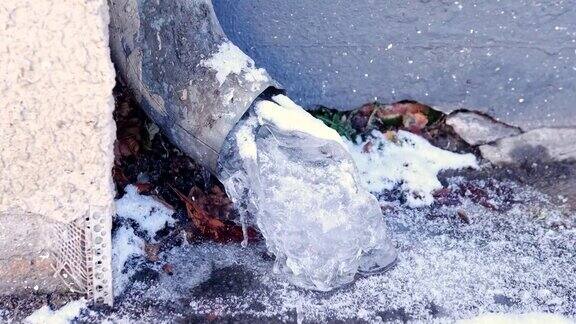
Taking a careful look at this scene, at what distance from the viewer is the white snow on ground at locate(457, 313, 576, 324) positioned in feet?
7.87

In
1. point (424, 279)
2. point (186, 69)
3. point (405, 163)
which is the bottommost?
point (424, 279)

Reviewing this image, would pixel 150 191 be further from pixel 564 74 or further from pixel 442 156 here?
pixel 564 74

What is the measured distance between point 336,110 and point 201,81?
35.4 inches

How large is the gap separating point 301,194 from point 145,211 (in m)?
0.68

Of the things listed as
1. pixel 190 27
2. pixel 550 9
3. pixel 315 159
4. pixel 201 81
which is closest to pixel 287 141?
pixel 315 159

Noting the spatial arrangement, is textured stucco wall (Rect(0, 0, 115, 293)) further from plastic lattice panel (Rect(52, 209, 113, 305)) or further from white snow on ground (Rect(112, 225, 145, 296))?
white snow on ground (Rect(112, 225, 145, 296))

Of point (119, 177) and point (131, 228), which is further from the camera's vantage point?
point (119, 177)

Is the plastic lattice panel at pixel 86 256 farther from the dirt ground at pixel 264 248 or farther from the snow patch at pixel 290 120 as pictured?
the snow patch at pixel 290 120

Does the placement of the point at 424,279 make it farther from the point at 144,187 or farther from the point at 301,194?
the point at 144,187

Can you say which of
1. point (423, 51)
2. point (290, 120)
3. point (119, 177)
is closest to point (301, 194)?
point (290, 120)

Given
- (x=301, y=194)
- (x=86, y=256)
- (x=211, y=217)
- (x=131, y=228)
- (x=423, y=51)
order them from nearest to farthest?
1. (x=86, y=256)
2. (x=301, y=194)
3. (x=131, y=228)
4. (x=211, y=217)
5. (x=423, y=51)

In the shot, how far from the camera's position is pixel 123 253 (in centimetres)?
250

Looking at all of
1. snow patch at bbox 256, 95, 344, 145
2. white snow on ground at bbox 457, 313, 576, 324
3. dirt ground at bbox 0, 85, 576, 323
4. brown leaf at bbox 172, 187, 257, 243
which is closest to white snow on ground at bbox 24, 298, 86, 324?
dirt ground at bbox 0, 85, 576, 323

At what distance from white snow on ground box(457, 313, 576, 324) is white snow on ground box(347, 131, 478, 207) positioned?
0.66 meters
